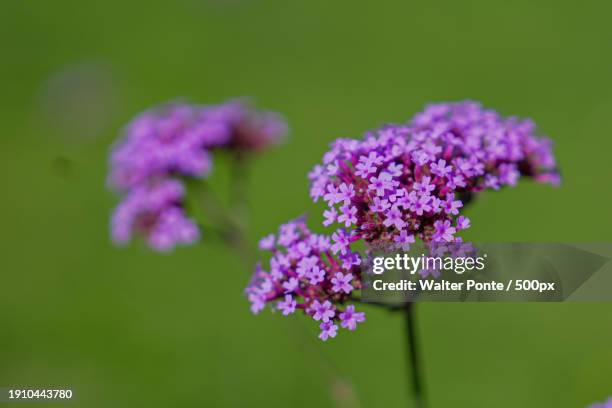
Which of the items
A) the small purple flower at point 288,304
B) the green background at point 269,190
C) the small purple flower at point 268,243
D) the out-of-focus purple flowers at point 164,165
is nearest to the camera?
the small purple flower at point 288,304

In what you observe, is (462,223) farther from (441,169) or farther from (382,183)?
(382,183)

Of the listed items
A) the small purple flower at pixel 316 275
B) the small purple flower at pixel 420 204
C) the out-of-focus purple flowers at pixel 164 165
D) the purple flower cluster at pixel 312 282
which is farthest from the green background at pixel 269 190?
the small purple flower at pixel 420 204

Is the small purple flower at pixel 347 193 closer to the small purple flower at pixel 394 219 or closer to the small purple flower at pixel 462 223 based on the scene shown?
the small purple flower at pixel 394 219

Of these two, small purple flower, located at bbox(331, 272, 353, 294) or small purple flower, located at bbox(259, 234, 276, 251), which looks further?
small purple flower, located at bbox(259, 234, 276, 251)

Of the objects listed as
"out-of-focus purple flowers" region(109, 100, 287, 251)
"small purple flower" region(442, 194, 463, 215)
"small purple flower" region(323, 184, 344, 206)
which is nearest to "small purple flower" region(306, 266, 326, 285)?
"small purple flower" region(323, 184, 344, 206)

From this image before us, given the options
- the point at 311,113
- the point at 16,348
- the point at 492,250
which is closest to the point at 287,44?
the point at 311,113

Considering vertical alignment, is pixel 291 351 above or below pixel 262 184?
below

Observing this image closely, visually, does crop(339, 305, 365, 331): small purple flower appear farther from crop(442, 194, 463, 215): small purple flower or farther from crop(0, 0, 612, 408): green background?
crop(0, 0, 612, 408): green background

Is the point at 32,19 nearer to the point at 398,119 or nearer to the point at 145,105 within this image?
the point at 145,105
